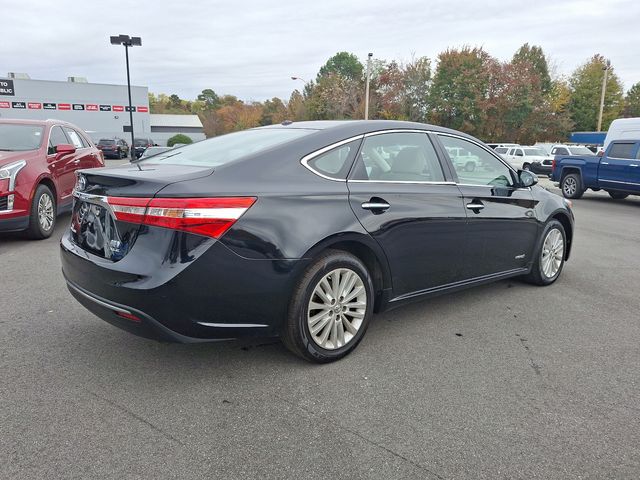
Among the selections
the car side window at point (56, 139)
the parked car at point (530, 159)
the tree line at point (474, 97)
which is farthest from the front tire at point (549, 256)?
the tree line at point (474, 97)

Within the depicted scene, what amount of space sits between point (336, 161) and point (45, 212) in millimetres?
5402

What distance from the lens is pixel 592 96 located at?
179 feet

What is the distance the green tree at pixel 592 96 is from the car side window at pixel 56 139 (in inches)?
2221

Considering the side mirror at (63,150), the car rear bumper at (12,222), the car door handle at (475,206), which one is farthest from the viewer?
the side mirror at (63,150)

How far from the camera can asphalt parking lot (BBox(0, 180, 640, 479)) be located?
2346 millimetres

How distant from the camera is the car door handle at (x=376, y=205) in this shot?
3.39 meters

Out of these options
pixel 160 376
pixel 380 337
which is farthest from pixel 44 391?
pixel 380 337

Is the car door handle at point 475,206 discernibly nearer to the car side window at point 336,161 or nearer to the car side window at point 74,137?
the car side window at point 336,161

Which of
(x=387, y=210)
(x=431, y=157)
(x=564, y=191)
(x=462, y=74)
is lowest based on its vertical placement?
(x=564, y=191)

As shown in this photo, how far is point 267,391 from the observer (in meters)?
2.98

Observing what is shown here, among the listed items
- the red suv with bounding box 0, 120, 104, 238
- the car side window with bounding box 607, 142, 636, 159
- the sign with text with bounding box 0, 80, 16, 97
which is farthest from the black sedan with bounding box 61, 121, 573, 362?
the sign with text with bounding box 0, 80, 16, 97

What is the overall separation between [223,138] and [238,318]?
1.86 meters

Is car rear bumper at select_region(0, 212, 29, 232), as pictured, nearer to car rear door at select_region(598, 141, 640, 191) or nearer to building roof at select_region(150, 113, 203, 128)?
car rear door at select_region(598, 141, 640, 191)

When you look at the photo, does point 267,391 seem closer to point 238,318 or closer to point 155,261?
point 238,318
